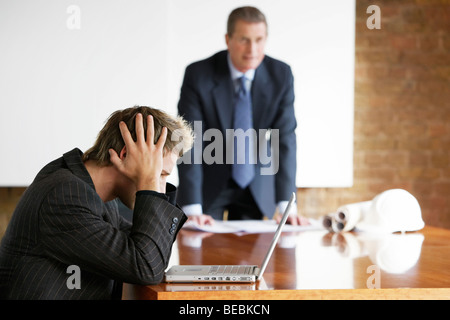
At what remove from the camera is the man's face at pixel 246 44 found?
3.93 metres

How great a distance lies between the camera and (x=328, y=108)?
15.3 feet

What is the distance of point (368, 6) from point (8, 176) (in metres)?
2.78

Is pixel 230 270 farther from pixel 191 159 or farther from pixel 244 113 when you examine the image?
pixel 244 113

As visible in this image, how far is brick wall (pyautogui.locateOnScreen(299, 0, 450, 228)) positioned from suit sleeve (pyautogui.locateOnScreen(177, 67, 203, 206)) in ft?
4.54

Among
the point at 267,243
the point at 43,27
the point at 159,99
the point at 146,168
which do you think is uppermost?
the point at 43,27

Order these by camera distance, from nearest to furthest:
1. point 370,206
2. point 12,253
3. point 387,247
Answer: point 12,253 < point 387,247 < point 370,206

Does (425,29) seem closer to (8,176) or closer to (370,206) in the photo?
(370,206)

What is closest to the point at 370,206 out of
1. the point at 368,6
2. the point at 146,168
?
the point at 146,168

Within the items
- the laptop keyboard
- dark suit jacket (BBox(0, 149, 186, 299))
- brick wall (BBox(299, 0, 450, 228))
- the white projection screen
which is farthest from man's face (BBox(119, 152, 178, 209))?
brick wall (BBox(299, 0, 450, 228))

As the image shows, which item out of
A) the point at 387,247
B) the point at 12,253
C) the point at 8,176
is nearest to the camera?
the point at 12,253

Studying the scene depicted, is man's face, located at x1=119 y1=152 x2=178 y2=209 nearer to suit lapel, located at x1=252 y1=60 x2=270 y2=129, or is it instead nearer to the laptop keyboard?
the laptop keyboard

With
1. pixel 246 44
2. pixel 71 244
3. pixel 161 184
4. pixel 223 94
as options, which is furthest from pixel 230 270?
pixel 246 44

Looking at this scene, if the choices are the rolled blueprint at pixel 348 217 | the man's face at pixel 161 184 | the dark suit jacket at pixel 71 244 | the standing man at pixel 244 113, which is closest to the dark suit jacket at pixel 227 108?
the standing man at pixel 244 113

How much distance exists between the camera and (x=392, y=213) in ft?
7.98
